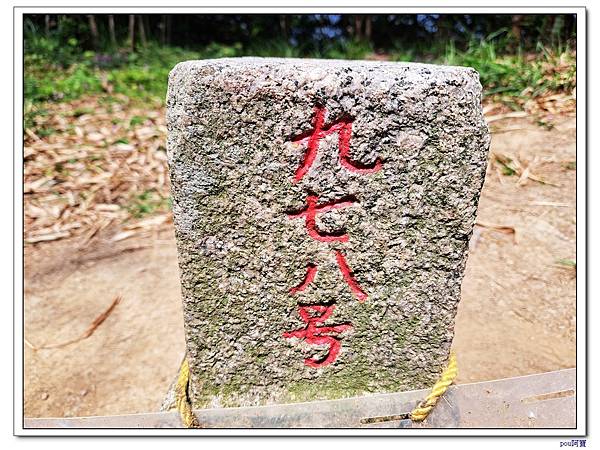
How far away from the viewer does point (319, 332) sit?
1640 millimetres

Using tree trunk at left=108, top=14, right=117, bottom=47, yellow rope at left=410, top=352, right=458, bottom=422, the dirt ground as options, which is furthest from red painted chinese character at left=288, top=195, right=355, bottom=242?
tree trunk at left=108, top=14, right=117, bottom=47

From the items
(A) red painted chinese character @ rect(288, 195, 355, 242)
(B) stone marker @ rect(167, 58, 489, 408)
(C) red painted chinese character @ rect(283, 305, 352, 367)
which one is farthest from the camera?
(C) red painted chinese character @ rect(283, 305, 352, 367)

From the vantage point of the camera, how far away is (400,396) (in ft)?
5.65

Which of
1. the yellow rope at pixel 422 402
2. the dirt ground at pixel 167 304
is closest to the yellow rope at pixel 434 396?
the yellow rope at pixel 422 402

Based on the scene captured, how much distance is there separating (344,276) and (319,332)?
212mm

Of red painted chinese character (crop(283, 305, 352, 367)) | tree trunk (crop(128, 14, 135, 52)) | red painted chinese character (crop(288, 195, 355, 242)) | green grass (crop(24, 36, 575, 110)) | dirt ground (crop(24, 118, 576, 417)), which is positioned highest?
tree trunk (crop(128, 14, 135, 52))

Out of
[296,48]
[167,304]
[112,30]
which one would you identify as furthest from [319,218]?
[112,30]

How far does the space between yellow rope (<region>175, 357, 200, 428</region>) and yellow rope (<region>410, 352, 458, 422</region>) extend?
0.69 m

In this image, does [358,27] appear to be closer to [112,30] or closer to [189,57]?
[189,57]

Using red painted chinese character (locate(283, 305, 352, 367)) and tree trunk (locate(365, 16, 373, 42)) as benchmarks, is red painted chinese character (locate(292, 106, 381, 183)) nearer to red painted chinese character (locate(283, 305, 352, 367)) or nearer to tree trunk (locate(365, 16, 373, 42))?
red painted chinese character (locate(283, 305, 352, 367))

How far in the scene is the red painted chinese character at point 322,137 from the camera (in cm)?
136

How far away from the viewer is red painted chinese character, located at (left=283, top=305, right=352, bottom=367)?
1.60 m

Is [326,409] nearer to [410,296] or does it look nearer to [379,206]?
[410,296]

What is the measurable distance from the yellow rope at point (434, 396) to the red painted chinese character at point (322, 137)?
2.43 feet
